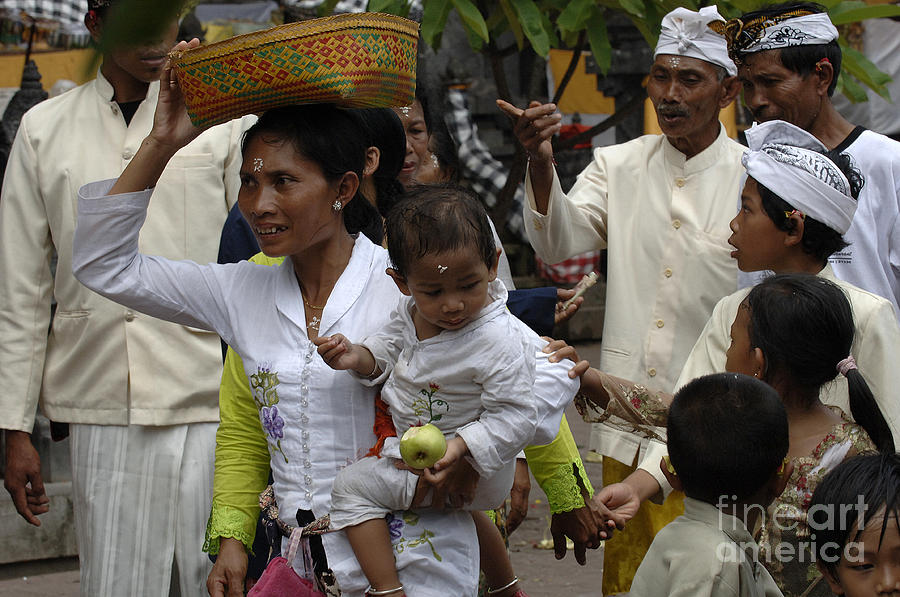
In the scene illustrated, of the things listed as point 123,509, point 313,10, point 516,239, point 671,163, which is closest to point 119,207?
point 123,509

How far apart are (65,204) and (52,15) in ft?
6.84

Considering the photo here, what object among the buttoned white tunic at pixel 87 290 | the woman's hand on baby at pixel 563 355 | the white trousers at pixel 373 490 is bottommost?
the buttoned white tunic at pixel 87 290

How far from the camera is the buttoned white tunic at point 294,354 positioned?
224 cm

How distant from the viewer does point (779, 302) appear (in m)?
2.48

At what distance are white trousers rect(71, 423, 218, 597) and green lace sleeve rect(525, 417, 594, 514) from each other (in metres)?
1.34

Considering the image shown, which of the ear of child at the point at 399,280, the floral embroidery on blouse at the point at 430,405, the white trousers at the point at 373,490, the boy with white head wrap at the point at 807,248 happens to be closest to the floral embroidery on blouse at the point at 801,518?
the boy with white head wrap at the point at 807,248

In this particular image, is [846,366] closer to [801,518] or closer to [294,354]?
[801,518]

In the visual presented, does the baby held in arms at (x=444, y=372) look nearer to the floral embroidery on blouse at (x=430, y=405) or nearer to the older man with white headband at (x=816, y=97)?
the floral embroidery on blouse at (x=430, y=405)

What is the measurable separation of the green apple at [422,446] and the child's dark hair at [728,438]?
46 centimetres

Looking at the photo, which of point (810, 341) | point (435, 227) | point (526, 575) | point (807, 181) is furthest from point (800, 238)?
point (526, 575)

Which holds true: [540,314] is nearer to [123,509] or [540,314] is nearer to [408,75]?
→ [408,75]

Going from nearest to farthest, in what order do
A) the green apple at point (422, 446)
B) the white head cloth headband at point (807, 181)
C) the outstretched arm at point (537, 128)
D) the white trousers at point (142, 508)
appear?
the green apple at point (422, 446) < the white head cloth headband at point (807, 181) < the outstretched arm at point (537, 128) < the white trousers at point (142, 508)

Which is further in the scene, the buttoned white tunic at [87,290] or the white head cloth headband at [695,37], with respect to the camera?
the white head cloth headband at [695,37]

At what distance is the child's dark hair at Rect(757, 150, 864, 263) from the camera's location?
2.81 metres
